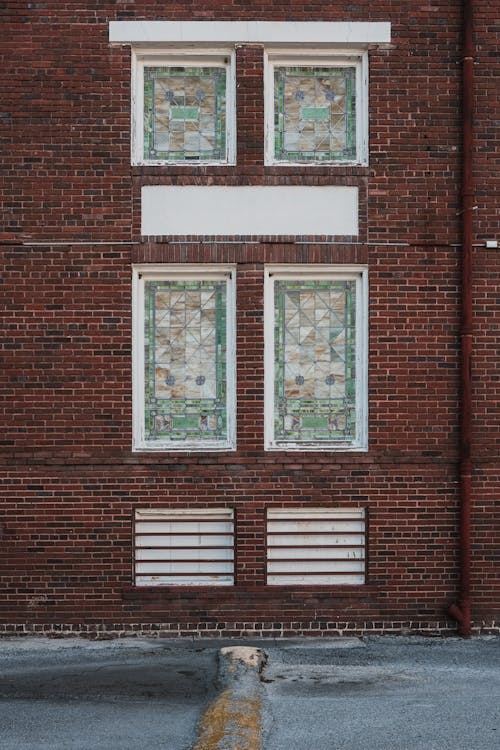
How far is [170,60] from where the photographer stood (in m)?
9.14

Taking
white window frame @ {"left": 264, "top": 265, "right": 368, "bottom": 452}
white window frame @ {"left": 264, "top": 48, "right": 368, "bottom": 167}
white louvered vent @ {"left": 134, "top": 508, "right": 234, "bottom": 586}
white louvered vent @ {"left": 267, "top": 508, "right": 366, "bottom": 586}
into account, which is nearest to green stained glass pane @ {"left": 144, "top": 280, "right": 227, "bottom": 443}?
white window frame @ {"left": 264, "top": 265, "right": 368, "bottom": 452}

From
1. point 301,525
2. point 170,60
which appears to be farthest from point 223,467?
point 170,60

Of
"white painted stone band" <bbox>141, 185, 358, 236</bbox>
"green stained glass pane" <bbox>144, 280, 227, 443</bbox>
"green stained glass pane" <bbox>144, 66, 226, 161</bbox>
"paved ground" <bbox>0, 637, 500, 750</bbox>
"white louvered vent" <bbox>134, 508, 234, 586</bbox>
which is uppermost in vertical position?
"green stained glass pane" <bbox>144, 66, 226, 161</bbox>

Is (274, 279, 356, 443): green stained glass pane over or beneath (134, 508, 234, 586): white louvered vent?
over

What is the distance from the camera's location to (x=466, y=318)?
8914 millimetres

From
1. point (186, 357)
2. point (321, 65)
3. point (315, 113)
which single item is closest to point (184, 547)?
point (186, 357)

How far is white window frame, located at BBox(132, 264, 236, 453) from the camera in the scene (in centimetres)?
898

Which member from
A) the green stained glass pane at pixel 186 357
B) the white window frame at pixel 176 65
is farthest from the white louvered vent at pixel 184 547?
the white window frame at pixel 176 65

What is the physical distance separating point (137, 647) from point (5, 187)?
440 cm

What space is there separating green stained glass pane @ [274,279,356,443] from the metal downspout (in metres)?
1.03

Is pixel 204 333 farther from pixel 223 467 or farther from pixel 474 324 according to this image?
pixel 474 324

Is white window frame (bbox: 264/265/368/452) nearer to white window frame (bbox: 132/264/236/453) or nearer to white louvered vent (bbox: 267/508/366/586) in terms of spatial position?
white window frame (bbox: 132/264/236/453)

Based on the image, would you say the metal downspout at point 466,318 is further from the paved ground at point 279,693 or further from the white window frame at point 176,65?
the white window frame at point 176,65

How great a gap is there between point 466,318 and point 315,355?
1451 millimetres
